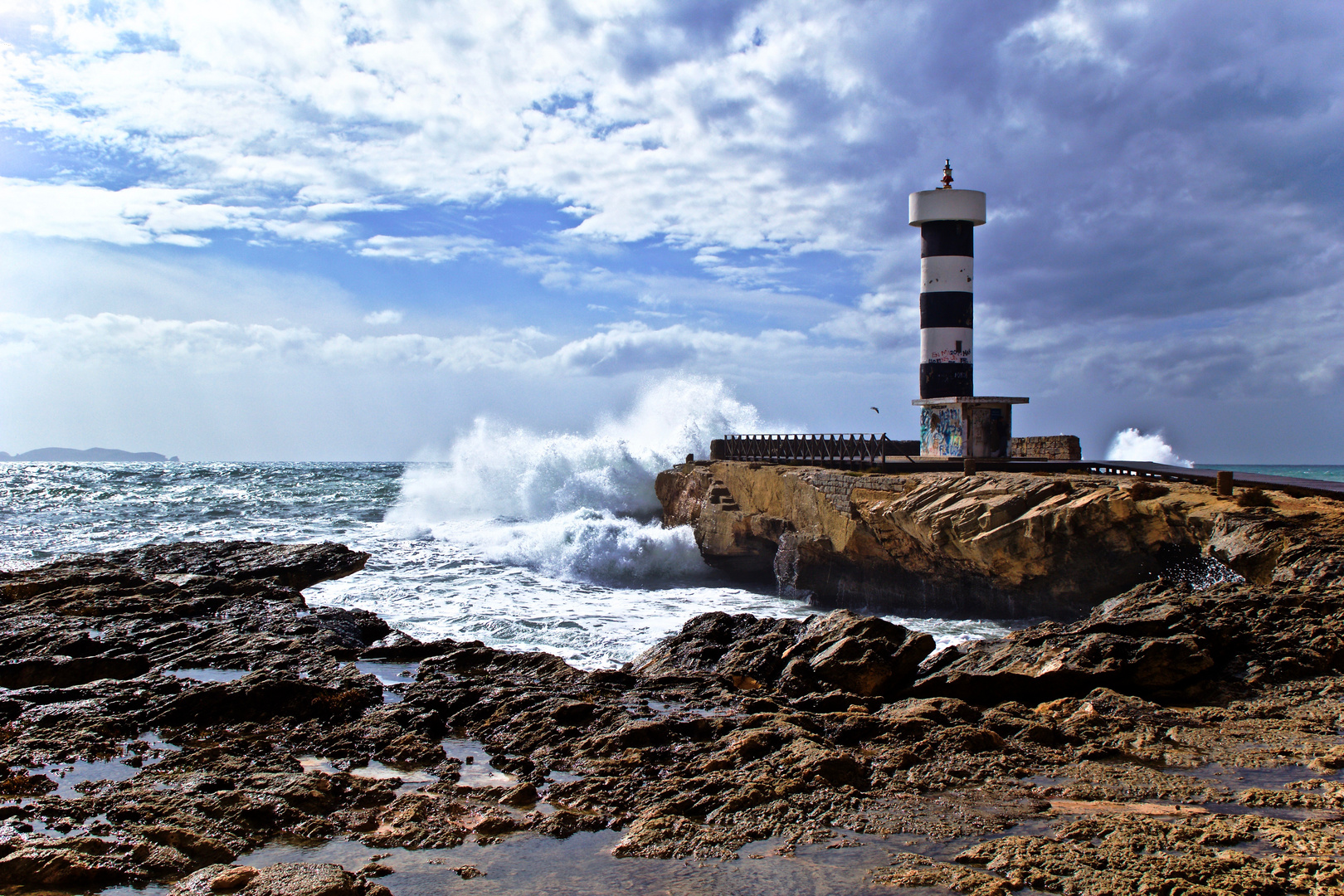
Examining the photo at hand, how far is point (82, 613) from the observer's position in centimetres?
1091

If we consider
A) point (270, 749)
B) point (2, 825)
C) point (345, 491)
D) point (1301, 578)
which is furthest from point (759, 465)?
point (345, 491)

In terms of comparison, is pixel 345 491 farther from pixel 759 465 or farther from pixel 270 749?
pixel 270 749

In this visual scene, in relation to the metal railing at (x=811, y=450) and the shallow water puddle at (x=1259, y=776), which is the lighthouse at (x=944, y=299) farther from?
the shallow water puddle at (x=1259, y=776)

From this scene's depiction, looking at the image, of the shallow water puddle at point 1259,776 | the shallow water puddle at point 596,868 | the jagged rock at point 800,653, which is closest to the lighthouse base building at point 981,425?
the jagged rock at point 800,653

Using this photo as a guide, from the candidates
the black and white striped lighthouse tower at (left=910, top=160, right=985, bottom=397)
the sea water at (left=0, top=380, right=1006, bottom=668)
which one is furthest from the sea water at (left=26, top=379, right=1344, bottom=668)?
the black and white striped lighthouse tower at (left=910, top=160, right=985, bottom=397)

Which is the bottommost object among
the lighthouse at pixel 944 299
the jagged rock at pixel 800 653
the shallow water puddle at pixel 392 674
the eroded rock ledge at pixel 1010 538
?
the shallow water puddle at pixel 392 674

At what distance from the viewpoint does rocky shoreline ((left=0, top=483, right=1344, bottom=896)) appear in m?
4.23

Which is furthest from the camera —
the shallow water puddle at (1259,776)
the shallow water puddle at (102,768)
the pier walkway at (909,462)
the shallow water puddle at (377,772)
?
the pier walkway at (909,462)

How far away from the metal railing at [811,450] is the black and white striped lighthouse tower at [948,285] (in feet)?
7.83

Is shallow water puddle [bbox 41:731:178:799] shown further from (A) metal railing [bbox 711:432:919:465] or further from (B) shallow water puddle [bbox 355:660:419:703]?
(A) metal railing [bbox 711:432:919:465]

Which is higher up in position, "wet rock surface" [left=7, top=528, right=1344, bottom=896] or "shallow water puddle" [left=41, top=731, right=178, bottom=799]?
"wet rock surface" [left=7, top=528, right=1344, bottom=896]

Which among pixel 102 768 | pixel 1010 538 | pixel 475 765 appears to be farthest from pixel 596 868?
pixel 1010 538

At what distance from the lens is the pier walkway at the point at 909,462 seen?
42.5ft

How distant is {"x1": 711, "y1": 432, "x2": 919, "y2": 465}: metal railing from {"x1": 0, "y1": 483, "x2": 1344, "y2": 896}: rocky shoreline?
988 cm
